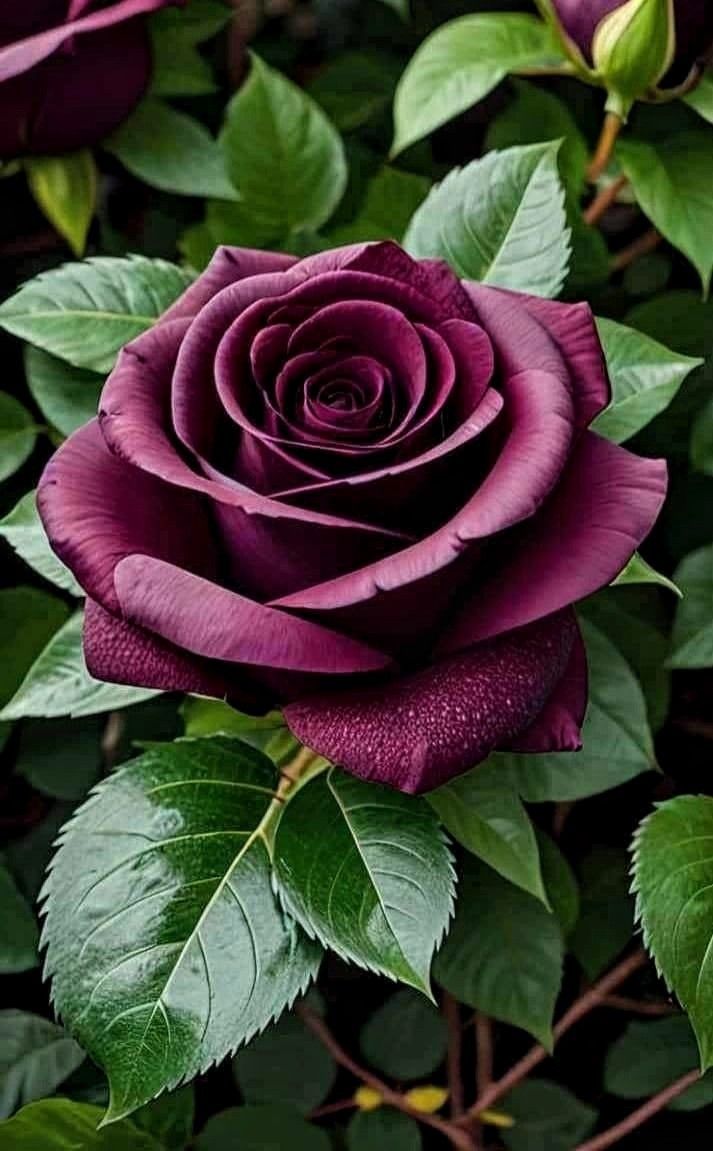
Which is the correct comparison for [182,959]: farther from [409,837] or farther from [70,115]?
[70,115]

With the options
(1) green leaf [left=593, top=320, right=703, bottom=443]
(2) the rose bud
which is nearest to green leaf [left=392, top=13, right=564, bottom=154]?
(2) the rose bud

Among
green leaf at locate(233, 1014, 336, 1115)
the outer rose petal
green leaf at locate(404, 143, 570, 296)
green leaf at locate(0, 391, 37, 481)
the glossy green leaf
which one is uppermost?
green leaf at locate(404, 143, 570, 296)

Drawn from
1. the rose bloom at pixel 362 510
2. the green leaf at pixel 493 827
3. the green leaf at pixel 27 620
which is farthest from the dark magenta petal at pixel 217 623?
the green leaf at pixel 27 620

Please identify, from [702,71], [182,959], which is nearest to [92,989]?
[182,959]

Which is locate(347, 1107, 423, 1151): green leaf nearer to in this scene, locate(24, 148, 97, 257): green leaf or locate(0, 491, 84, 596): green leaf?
locate(0, 491, 84, 596): green leaf

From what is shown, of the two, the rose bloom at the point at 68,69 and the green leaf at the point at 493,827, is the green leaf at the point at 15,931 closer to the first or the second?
the green leaf at the point at 493,827

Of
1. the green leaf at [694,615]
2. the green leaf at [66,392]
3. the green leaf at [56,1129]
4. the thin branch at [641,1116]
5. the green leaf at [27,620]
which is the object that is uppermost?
the green leaf at [66,392]
